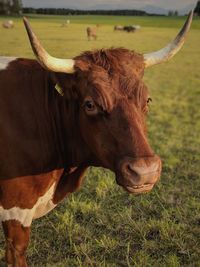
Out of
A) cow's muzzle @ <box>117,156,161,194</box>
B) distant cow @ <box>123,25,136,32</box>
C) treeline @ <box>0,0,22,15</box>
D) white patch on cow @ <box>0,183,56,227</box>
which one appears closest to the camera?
cow's muzzle @ <box>117,156,161,194</box>

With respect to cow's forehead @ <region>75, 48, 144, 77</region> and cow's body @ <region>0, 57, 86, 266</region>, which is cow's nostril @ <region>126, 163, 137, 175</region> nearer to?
cow's forehead @ <region>75, 48, 144, 77</region>

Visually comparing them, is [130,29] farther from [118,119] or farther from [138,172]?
[138,172]

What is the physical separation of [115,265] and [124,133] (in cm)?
184

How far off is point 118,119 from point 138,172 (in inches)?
18.0

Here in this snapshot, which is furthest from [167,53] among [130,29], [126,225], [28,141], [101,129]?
[130,29]

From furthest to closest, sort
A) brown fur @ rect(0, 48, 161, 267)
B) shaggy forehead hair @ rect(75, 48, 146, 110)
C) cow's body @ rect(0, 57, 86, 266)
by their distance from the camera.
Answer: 1. cow's body @ rect(0, 57, 86, 266)
2. shaggy forehead hair @ rect(75, 48, 146, 110)
3. brown fur @ rect(0, 48, 161, 267)

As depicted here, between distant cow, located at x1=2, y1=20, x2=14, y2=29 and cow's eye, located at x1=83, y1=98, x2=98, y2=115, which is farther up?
cow's eye, located at x1=83, y1=98, x2=98, y2=115

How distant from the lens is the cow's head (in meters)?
2.94

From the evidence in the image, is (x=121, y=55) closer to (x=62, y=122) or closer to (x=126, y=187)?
(x=62, y=122)

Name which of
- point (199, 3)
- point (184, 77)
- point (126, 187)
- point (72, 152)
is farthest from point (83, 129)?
point (199, 3)

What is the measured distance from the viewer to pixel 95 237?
473cm

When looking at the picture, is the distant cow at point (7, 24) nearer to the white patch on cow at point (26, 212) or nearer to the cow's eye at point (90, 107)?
the white patch on cow at point (26, 212)

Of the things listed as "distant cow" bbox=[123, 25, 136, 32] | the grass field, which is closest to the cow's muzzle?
the grass field

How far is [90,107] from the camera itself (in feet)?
10.4
